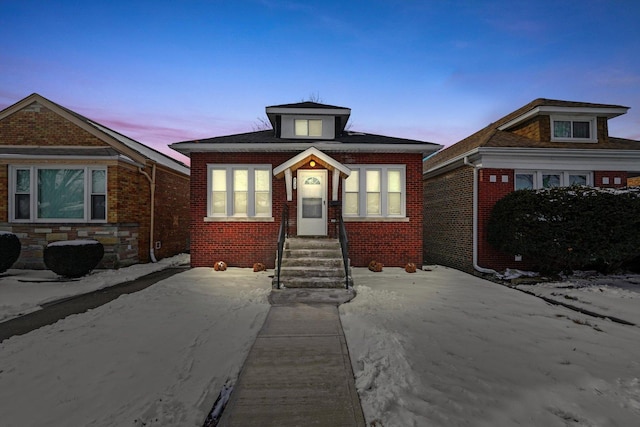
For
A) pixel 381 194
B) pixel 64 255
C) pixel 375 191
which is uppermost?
pixel 375 191

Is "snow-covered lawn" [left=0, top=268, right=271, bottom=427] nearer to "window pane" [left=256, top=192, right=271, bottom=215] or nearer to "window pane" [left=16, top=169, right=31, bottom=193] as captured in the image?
"window pane" [left=256, top=192, right=271, bottom=215]

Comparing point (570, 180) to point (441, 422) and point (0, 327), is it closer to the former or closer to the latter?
point (441, 422)

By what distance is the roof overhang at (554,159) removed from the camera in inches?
394

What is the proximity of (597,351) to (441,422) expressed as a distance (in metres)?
3.12

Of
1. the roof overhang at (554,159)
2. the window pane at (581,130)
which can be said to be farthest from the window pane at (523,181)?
the window pane at (581,130)

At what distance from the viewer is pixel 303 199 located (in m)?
10.1

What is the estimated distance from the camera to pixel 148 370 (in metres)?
3.51

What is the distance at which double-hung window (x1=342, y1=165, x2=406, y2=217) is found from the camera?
33.6ft

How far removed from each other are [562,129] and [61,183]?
18.4m

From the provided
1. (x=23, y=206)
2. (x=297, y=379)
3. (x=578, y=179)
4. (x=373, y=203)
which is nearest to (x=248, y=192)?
(x=373, y=203)

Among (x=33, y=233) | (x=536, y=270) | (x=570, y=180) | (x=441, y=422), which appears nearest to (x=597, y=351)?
(x=441, y=422)

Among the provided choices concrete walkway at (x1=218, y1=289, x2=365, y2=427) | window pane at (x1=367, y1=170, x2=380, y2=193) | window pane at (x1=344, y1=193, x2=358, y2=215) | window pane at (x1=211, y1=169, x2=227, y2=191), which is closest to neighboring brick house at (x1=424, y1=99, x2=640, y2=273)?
window pane at (x1=367, y1=170, x2=380, y2=193)

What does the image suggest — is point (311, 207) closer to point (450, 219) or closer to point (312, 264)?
point (312, 264)

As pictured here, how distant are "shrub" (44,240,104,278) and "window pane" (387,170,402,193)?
9708mm
